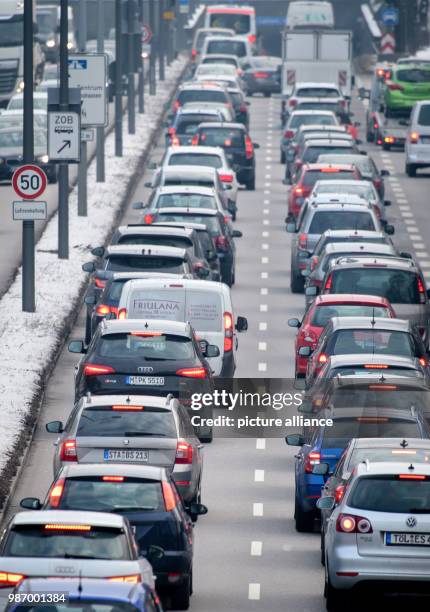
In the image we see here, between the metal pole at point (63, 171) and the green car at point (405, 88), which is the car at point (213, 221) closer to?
the metal pole at point (63, 171)

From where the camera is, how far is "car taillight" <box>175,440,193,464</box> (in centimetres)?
2011

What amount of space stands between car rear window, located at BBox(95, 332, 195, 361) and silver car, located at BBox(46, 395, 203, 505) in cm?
384

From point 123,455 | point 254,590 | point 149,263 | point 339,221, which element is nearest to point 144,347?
point 123,455

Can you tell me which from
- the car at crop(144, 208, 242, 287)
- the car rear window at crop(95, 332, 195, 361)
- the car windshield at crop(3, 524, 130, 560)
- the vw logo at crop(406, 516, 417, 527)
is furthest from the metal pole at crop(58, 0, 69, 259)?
the car windshield at crop(3, 524, 130, 560)

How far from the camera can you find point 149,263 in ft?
101

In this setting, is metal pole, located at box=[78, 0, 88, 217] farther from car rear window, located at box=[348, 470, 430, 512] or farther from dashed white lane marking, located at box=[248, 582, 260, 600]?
car rear window, located at box=[348, 470, 430, 512]

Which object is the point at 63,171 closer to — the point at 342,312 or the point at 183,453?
the point at 342,312

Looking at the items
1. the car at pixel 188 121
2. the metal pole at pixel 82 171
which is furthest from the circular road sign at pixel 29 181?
the car at pixel 188 121

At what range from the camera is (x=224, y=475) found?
2427 centimetres

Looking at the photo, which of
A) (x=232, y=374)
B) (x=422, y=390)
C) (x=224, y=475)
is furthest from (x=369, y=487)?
(x=232, y=374)

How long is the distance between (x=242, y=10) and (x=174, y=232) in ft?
232

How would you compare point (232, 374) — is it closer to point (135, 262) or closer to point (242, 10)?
point (135, 262)

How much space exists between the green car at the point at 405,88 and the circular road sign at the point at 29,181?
99.8 ft

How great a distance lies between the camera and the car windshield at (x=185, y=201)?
3928cm
